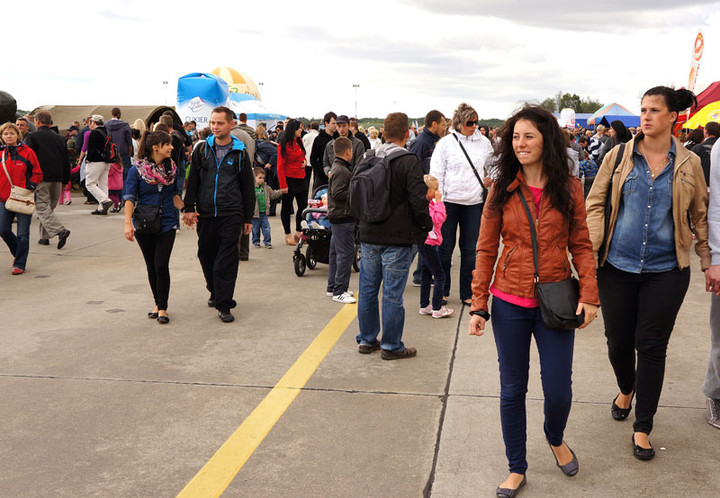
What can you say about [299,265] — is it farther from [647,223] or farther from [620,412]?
[647,223]

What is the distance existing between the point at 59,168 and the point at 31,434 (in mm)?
7610

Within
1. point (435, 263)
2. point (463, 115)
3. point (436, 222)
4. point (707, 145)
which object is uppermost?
point (463, 115)

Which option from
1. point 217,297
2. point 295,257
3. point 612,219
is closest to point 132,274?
point 295,257

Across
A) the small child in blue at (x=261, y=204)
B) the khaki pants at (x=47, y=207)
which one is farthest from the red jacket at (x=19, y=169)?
the small child in blue at (x=261, y=204)

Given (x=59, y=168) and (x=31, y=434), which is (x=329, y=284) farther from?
(x=59, y=168)

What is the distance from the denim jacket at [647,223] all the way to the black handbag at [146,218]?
4.06m

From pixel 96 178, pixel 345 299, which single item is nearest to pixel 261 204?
pixel 345 299

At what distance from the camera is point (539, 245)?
325 centimetres

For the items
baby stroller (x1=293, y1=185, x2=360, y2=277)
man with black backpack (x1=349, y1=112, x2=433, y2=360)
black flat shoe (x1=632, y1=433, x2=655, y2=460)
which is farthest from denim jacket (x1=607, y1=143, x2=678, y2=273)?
baby stroller (x1=293, y1=185, x2=360, y2=277)

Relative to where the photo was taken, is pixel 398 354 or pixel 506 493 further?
pixel 398 354

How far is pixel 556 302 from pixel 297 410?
189 cm

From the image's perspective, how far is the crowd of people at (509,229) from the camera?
Result: 327 centimetres

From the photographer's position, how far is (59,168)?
10.8 meters

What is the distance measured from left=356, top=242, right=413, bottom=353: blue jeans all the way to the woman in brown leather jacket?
201cm
